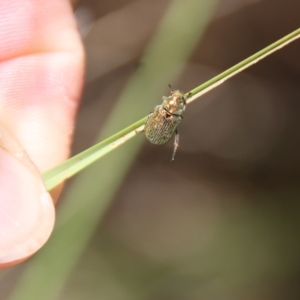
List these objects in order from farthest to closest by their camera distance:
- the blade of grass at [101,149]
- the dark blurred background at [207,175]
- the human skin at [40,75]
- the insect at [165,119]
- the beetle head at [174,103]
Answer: the dark blurred background at [207,175]
the human skin at [40,75]
the beetle head at [174,103]
the insect at [165,119]
the blade of grass at [101,149]

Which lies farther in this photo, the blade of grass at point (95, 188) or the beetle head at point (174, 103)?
the blade of grass at point (95, 188)

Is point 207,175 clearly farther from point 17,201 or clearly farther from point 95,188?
point 17,201

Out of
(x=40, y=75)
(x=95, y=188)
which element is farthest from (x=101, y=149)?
(x=40, y=75)

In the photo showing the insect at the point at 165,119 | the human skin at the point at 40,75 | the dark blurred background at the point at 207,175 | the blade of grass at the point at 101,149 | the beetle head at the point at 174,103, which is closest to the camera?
the blade of grass at the point at 101,149

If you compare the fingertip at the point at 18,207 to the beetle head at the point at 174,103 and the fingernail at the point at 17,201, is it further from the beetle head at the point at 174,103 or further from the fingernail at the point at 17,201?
the beetle head at the point at 174,103

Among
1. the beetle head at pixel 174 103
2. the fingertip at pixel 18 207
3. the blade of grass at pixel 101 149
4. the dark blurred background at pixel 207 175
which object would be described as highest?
the blade of grass at pixel 101 149

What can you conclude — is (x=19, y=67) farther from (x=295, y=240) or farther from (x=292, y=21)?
(x=295, y=240)

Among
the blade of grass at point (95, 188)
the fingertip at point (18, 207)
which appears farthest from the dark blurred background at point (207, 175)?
the fingertip at point (18, 207)
